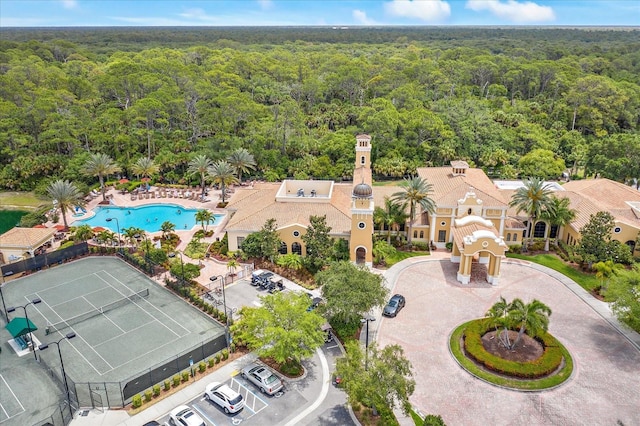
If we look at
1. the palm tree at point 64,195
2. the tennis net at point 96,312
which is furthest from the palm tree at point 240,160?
the tennis net at point 96,312

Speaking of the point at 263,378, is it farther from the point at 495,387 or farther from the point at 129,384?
the point at 495,387

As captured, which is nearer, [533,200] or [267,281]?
[267,281]

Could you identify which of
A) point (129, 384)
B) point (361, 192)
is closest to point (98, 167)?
point (361, 192)

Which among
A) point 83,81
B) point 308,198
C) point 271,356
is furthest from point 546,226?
point 83,81

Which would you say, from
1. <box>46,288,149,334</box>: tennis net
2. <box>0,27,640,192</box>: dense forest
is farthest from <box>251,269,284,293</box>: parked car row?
<box>0,27,640,192</box>: dense forest

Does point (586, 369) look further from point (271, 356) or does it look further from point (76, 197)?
point (76, 197)

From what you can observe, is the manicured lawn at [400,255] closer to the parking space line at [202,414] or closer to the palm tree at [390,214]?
the palm tree at [390,214]
